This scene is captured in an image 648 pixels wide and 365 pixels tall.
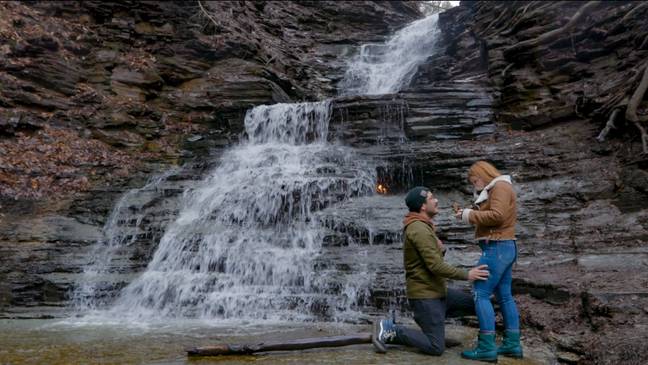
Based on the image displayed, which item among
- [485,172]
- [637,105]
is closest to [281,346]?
[485,172]

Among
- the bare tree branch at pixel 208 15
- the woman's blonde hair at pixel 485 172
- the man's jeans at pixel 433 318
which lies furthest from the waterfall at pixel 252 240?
the bare tree branch at pixel 208 15

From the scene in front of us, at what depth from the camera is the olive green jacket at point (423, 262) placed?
4699 millimetres

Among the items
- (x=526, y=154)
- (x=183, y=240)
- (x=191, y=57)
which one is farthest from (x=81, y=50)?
(x=526, y=154)

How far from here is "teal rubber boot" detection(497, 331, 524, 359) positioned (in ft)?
16.4

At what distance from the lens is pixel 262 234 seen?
9742mm

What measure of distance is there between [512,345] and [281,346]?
7.88 ft

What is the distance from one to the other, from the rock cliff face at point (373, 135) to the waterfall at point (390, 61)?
0.86 m

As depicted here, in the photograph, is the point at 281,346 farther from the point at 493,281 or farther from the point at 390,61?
the point at 390,61

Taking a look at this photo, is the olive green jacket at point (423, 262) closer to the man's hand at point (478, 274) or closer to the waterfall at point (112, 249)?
the man's hand at point (478, 274)

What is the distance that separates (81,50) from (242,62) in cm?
531

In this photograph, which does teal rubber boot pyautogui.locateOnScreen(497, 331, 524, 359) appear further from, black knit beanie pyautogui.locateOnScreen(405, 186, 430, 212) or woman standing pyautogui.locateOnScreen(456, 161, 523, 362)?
black knit beanie pyautogui.locateOnScreen(405, 186, 430, 212)

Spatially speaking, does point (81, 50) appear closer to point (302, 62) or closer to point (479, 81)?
point (302, 62)

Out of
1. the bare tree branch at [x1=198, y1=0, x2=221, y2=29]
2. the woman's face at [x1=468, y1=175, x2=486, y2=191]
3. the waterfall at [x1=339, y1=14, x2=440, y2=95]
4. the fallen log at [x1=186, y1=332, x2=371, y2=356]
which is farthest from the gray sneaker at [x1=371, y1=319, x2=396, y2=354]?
the bare tree branch at [x1=198, y1=0, x2=221, y2=29]

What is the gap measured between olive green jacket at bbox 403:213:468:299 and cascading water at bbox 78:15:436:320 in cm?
276
